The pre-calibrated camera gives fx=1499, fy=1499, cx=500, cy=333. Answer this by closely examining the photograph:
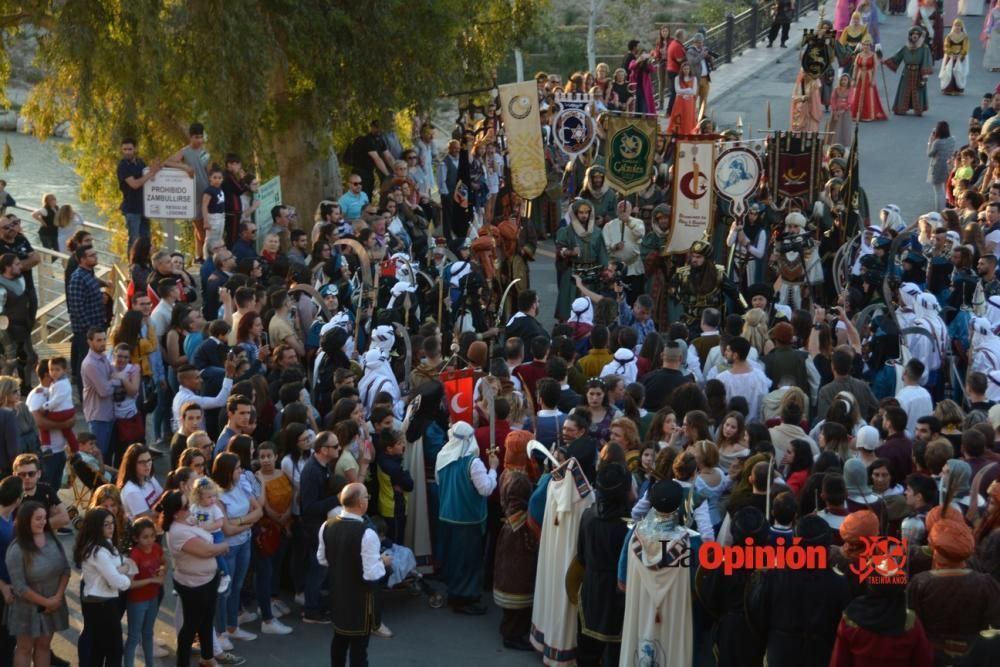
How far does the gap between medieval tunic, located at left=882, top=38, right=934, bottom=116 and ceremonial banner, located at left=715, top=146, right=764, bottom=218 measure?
37.0ft

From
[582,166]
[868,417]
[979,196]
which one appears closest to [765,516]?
[868,417]

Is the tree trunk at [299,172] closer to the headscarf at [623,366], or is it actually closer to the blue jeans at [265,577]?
the headscarf at [623,366]

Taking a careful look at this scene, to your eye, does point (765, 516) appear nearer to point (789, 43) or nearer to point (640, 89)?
point (640, 89)

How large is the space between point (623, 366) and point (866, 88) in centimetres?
1529

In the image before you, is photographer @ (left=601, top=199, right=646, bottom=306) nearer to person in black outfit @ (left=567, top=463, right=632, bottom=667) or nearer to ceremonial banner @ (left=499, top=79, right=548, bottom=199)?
ceremonial banner @ (left=499, top=79, right=548, bottom=199)

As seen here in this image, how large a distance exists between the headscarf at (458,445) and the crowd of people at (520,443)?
0.02 meters

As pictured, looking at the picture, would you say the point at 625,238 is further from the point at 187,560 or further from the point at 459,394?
the point at 187,560

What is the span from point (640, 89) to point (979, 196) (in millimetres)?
8210

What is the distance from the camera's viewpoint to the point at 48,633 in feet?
30.6

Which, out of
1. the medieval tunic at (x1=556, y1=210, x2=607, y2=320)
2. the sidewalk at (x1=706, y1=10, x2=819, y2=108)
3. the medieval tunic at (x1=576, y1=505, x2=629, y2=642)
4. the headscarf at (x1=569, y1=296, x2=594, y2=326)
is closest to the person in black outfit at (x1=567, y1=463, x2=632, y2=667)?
the medieval tunic at (x1=576, y1=505, x2=629, y2=642)

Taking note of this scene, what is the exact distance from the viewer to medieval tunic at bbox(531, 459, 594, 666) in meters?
9.81

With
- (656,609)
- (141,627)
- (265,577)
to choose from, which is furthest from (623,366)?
(141,627)

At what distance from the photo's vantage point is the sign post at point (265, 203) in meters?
16.7

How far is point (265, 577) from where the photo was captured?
10484 mm
